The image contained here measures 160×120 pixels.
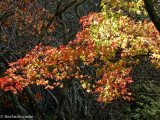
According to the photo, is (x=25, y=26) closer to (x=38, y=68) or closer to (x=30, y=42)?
(x=30, y=42)

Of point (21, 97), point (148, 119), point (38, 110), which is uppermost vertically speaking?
point (21, 97)

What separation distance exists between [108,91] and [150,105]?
3.34 m

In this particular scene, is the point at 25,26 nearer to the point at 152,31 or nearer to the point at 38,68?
the point at 38,68

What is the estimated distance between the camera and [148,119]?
7.57 m

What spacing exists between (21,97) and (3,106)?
141 cm

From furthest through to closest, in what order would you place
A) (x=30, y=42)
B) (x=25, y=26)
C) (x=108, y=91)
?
(x=25, y=26) < (x=30, y=42) < (x=108, y=91)

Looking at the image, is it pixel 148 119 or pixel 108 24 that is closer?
pixel 108 24

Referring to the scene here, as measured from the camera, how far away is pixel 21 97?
9.73 metres

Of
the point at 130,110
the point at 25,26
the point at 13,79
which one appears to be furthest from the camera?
the point at 25,26

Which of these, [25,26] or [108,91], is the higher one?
[25,26]

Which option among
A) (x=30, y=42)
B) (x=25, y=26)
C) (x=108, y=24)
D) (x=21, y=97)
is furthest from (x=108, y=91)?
(x=25, y=26)

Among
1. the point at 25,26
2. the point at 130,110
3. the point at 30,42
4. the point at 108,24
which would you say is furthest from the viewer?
the point at 25,26

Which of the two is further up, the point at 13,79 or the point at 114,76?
the point at 13,79

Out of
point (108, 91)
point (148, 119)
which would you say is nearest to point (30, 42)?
point (108, 91)
